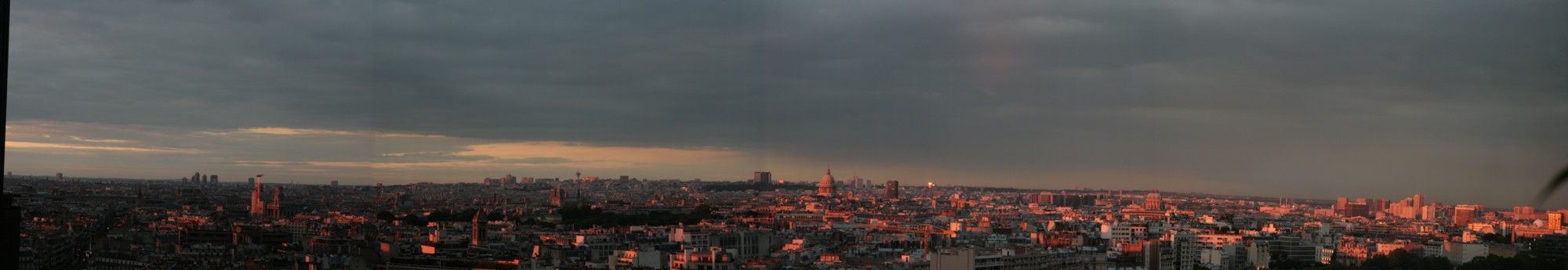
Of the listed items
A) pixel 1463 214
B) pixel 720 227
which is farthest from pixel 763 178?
pixel 1463 214

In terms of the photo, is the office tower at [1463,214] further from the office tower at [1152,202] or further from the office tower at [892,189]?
the office tower at [892,189]

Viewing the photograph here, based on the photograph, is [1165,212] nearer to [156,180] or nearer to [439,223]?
[439,223]

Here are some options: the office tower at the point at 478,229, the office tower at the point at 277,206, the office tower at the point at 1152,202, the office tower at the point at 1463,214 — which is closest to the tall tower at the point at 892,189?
the office tower at the point at 1152,202

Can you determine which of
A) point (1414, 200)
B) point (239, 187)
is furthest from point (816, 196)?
point (239, 187)

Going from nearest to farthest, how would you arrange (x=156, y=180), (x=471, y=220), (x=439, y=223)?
1. (x=156, y=180)
2. (x=439, y=223)
3. (x=471, y=220)

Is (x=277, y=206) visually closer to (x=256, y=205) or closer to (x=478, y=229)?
(x=256, y=205)

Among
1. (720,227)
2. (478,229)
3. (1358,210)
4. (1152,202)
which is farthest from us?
(1152,202)
